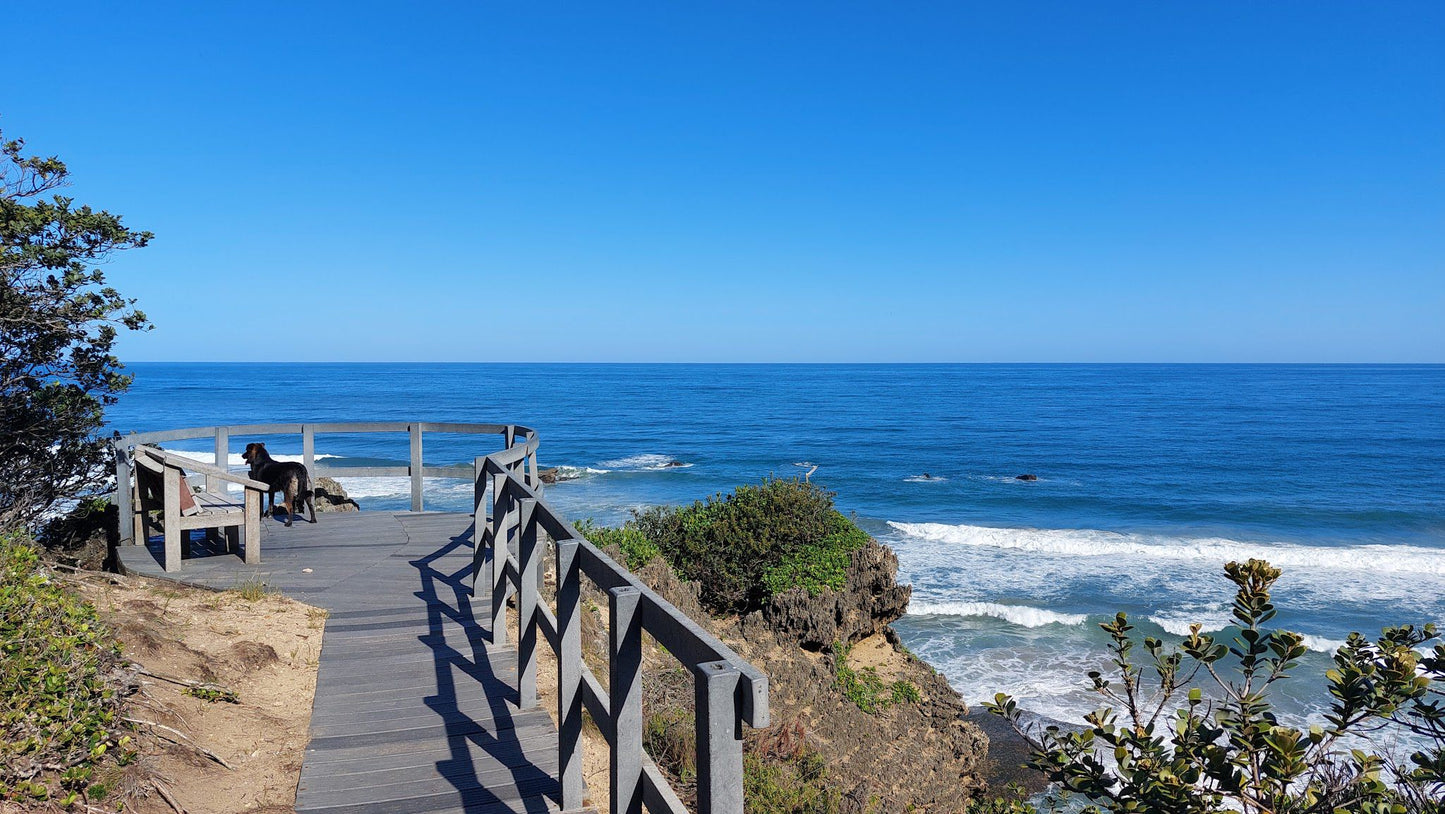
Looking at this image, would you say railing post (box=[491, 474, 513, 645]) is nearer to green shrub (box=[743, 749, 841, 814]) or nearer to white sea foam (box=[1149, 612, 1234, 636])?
green shrub (box=[743, 749, 841, 814])

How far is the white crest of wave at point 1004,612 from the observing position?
55.6 feet

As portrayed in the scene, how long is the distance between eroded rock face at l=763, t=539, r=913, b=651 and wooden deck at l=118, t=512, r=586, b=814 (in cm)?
424

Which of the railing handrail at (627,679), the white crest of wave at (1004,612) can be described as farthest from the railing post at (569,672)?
the white crest of wave at (1004,612)

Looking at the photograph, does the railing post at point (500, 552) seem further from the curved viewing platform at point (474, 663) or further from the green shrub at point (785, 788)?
the green shrub at point (785, 788)

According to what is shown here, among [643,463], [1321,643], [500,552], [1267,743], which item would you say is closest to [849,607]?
[500,552]

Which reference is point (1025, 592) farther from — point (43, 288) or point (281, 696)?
point (43, 288)

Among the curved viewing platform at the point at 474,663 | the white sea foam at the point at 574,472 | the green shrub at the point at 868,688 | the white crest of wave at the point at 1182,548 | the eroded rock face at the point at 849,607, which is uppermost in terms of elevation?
the curved viewing platform at the point at 474,663

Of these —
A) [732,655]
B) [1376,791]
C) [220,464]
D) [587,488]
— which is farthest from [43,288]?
[587,488]

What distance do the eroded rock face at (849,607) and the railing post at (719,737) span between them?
850 centimetres

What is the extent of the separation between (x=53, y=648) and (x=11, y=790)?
91cm

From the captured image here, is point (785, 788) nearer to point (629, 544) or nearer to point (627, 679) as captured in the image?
point (627, 679)

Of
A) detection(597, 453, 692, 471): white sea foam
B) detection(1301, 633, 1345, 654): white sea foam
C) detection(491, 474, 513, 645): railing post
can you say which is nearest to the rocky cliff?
detection(491, 474, 513, 645): railing post

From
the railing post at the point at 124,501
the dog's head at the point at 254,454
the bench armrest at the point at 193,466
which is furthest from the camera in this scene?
the dog's head at the point at 254,454

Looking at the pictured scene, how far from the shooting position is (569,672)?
13.0 feet
